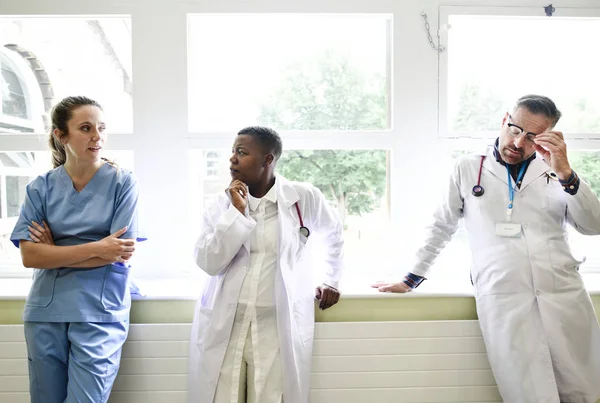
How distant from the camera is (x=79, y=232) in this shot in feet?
5.91

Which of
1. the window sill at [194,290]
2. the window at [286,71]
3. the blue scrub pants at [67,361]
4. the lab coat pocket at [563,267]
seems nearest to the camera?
the blue scrub pants at [67,361]

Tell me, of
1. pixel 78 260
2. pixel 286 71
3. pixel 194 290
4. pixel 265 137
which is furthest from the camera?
pixel 286 71

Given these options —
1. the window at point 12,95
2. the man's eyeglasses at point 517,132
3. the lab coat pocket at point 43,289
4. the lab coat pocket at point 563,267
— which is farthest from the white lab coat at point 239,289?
the window at point 12,95

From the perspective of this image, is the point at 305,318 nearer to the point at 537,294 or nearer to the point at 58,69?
the point at 537,294

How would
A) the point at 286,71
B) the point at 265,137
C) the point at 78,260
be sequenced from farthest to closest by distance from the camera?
the point at 286,71
the point at 265,137
the point at 78,260

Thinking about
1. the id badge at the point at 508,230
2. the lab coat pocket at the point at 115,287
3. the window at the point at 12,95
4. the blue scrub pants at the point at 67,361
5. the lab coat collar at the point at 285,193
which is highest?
the window at the point at 12,95

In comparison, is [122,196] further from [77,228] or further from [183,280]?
[183,280]

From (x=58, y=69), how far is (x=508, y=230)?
7.97ft

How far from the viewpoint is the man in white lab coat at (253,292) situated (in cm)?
176

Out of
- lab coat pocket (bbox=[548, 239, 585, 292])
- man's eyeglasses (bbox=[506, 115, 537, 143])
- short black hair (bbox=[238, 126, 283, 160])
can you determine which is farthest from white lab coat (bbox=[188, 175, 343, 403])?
lab coat pocket (bbox=[548, 239, 585, 292])

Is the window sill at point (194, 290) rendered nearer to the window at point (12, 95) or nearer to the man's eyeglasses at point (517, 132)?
the man's eyeglasses at point (517, 132)

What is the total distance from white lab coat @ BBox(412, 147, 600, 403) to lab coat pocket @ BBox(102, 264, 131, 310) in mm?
1495

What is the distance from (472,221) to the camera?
1.96 m

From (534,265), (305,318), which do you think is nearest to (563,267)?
(534,265)
